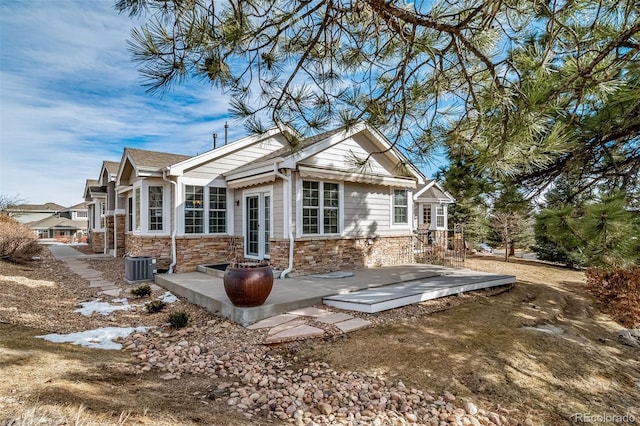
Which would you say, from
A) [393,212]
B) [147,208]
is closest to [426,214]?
[393,212]

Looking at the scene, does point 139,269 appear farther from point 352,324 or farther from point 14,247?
point 352,324

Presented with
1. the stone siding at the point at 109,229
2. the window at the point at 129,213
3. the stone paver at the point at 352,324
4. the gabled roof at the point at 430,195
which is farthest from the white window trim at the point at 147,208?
the gabled roof at the point at 430,195

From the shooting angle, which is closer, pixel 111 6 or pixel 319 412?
pixel 111 6

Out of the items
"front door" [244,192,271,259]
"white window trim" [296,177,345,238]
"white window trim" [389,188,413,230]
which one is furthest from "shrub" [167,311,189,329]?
"white window trim" [389,188,413,230]

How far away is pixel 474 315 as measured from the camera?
23.0ft

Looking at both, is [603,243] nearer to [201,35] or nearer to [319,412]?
[319,412]

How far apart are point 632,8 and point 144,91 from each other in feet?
18.8

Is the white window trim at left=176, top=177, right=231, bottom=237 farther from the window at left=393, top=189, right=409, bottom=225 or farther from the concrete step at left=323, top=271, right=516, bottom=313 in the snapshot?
the window at left=393, top=189, right=409, bottom=225

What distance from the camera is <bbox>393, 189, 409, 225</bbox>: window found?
41.4ft

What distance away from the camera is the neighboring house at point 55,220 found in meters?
46.2

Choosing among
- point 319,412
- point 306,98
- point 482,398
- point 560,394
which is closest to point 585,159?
point 560,394

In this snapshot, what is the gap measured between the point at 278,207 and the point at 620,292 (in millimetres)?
10609

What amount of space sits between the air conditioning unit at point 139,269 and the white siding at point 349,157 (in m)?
5.90

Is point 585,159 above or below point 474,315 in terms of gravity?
above
